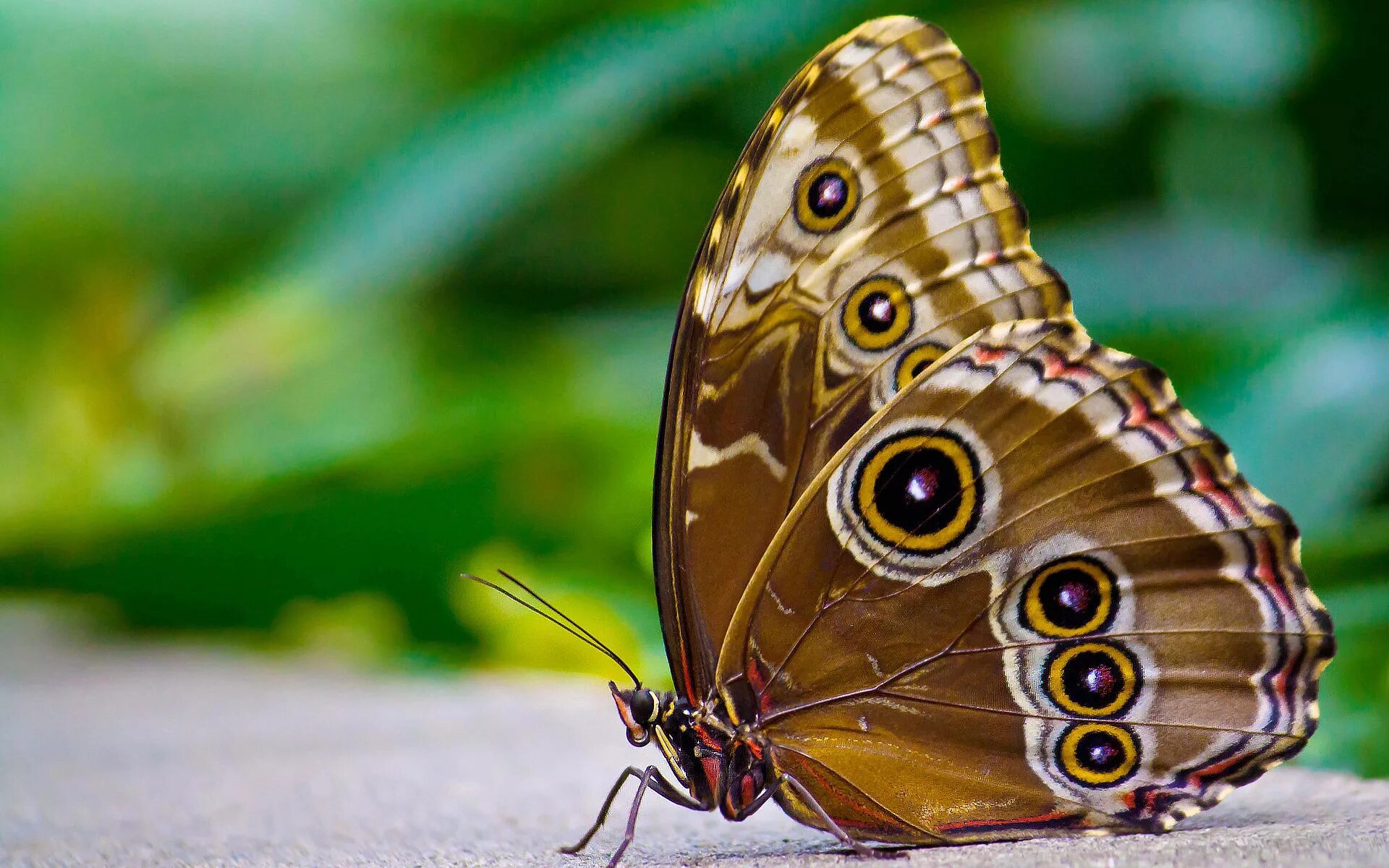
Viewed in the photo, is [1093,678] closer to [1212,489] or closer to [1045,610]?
[1045,610]

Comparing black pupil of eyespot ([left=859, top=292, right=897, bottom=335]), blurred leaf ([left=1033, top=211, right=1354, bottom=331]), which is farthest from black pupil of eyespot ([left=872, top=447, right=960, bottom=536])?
blurred leaf ([left=1033, top=211, right=1354, bottom=331])

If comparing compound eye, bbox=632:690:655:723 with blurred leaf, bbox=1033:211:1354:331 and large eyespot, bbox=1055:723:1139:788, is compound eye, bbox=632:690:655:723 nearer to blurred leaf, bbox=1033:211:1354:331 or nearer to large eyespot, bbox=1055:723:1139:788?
large eyespot, bbox=1055:723:1139:788

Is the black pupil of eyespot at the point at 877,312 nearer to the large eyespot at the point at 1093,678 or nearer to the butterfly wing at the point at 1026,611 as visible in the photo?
the butterfly wing at the point at 1026,611

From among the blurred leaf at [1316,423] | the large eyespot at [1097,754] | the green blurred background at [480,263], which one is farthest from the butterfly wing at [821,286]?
the blurred leaf at [1316,423]

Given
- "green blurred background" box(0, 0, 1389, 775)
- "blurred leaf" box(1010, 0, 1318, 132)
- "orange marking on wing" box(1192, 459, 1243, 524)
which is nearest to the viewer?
"orange marking on wing" box(1192, 459, 1243, 524)

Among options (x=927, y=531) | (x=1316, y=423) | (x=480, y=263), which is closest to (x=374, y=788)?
(x=927, y=531)

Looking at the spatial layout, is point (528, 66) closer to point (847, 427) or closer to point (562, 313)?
point (562, 313)

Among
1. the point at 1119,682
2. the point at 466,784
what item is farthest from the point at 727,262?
the point at 466,784
